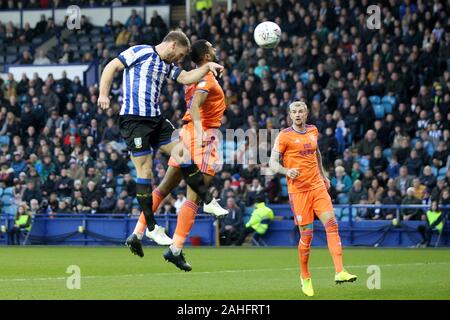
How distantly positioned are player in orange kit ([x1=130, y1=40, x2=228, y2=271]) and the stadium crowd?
13152 millimetres

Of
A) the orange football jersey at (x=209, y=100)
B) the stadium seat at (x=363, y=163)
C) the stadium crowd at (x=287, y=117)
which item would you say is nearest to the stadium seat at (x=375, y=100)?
Result: the stadium crowd at (x=287, y=117)

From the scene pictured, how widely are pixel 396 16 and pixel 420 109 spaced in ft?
14.1

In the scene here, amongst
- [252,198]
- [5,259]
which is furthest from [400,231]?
[5,259]

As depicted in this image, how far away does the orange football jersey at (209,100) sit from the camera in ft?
48.8

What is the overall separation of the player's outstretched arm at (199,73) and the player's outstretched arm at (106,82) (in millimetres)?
800

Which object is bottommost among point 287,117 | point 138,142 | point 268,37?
point 287,117

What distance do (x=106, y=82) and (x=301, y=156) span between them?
275 cm

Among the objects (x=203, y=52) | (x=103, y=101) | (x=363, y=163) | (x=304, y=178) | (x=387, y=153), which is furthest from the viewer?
(x=387, y=153)

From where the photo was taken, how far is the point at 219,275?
16938 mm

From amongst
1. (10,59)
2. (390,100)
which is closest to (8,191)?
(10,59)

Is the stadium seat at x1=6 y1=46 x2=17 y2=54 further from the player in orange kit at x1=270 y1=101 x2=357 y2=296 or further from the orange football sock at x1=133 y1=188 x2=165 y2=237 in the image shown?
the player in orange kit at x1=270 y1=101 x2=357 y2=296

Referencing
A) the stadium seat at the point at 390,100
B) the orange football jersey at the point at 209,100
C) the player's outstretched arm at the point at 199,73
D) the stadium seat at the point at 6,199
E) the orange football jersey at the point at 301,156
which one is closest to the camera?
the player's outstretched arm at the point at 199,73

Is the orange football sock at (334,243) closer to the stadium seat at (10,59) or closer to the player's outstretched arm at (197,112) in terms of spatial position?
the player's outstretched arm at (197,112)

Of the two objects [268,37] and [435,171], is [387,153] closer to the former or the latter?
[435,171]
